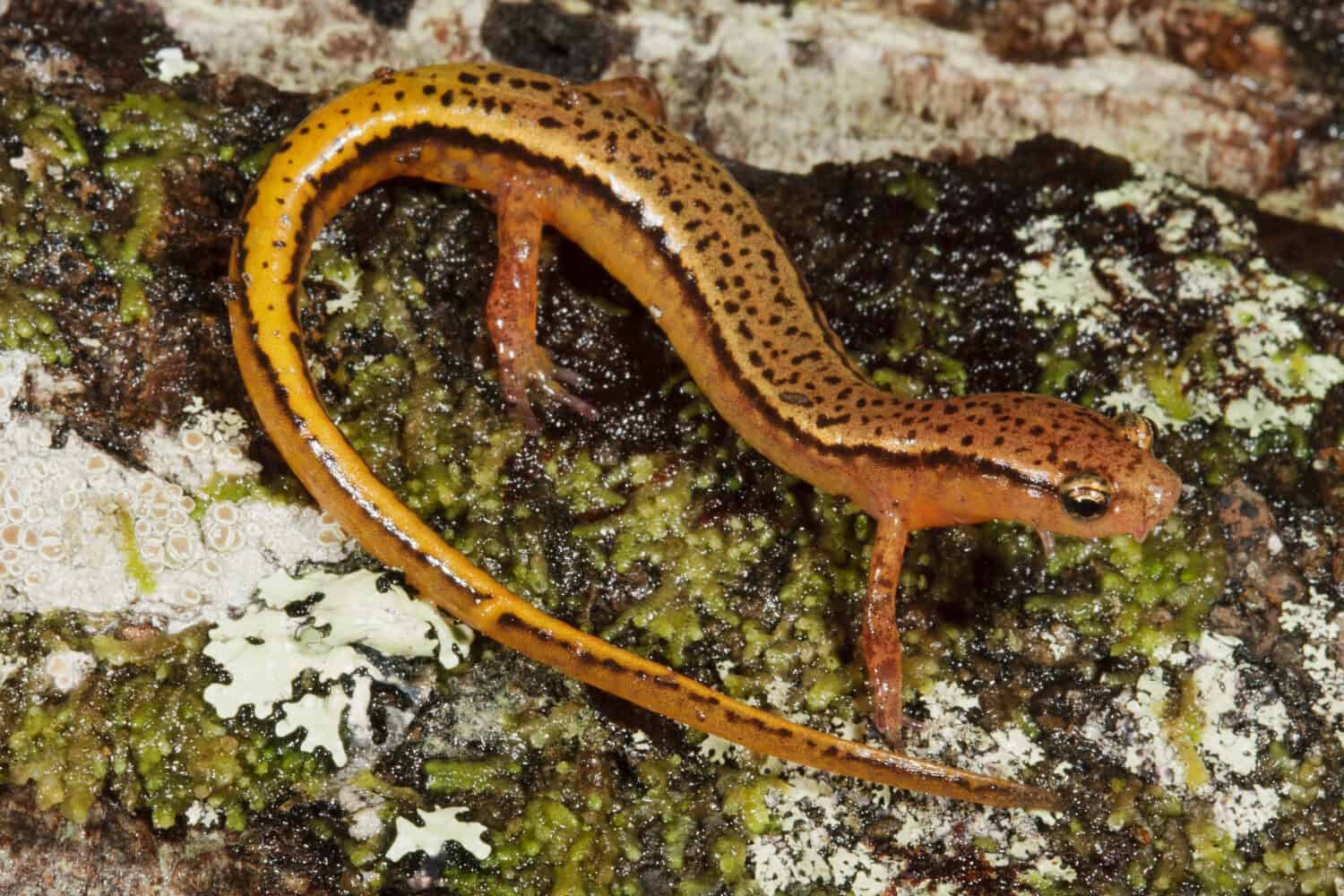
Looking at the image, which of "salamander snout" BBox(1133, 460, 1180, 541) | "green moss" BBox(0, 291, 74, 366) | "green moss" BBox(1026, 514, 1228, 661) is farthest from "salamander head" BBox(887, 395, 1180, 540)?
"green moss" BBox(0, 291, 74, 366)

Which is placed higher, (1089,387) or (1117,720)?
(1089,387)

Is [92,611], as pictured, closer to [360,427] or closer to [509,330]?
[360,427]

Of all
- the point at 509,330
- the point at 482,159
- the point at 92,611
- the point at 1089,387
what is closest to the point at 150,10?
the point at 482,159

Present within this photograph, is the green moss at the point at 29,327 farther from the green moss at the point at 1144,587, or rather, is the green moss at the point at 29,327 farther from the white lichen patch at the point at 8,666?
the green moss at the point at 1144,587

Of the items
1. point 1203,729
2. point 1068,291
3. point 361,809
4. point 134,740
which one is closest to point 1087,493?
point 1203,729

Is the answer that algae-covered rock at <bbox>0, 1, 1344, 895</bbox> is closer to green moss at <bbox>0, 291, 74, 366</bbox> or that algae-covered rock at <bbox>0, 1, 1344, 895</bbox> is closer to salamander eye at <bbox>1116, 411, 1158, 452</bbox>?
green moss at <bbox>0, 291, 74, 366</bbox>

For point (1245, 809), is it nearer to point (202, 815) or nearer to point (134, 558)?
point (202, 815)
